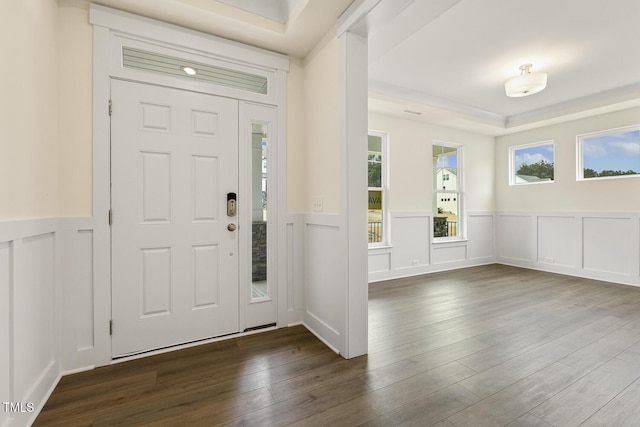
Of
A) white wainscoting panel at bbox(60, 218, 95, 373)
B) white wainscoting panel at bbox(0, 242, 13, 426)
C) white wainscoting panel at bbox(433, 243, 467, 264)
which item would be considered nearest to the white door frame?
white wainscoting panel at bbox(60, 218, 95, 373)

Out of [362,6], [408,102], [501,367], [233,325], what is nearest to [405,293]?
[501,367]

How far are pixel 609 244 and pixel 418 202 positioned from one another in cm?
301

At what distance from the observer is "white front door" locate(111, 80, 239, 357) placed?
2199 millimetres

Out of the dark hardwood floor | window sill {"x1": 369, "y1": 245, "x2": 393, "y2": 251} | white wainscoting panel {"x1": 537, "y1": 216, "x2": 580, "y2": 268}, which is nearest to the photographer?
the dark hardwood floor

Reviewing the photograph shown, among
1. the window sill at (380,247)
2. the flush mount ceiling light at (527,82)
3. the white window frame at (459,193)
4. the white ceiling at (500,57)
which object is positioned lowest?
the window sill at (380,247)

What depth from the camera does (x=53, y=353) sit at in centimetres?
189

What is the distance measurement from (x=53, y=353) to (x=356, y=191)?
2.36 m

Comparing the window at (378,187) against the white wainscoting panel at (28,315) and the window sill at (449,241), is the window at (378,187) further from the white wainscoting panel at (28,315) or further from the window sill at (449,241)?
the white wainscoting panel at (28,315)

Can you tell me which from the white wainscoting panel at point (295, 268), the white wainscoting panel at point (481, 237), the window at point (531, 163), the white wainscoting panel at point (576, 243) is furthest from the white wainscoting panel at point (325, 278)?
the window at point (531, 163)

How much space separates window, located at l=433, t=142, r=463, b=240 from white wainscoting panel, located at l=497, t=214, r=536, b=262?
42.8 inches

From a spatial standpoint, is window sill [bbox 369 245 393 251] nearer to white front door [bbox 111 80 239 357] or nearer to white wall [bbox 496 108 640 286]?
white front door [bbox 111 80 239 357]

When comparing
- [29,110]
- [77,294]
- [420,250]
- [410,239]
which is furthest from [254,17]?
[420,250]

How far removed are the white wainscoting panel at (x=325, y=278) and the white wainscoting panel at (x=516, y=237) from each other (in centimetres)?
506

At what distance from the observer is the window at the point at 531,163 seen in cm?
540
